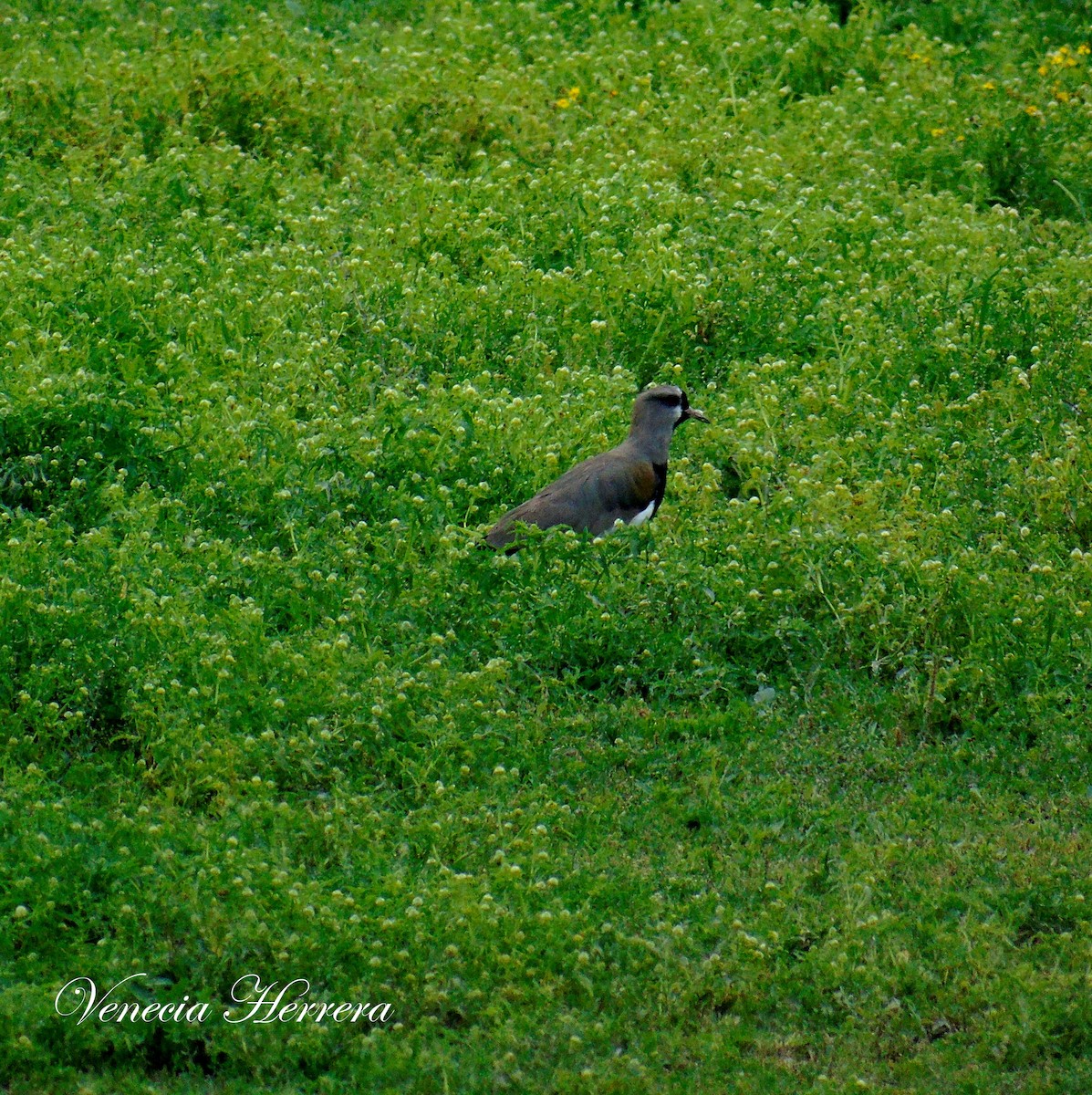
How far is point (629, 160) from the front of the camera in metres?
12.1

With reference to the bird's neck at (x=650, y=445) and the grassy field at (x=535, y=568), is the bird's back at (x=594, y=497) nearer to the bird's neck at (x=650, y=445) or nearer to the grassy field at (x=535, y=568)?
the bird's neck at (x=650, y=445)

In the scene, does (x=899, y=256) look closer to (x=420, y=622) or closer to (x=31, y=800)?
(x=420, y=622)

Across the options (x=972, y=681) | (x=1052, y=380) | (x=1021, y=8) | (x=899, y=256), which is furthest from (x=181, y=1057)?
(x=1021, y=8)

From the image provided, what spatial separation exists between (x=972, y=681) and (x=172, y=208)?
598 centimetres

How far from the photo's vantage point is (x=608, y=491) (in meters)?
8.73

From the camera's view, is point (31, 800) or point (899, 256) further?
point (899, 256)

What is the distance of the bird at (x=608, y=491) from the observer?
8602mm

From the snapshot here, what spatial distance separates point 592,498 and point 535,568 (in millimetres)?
616

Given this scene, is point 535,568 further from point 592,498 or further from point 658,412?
point 658,412
